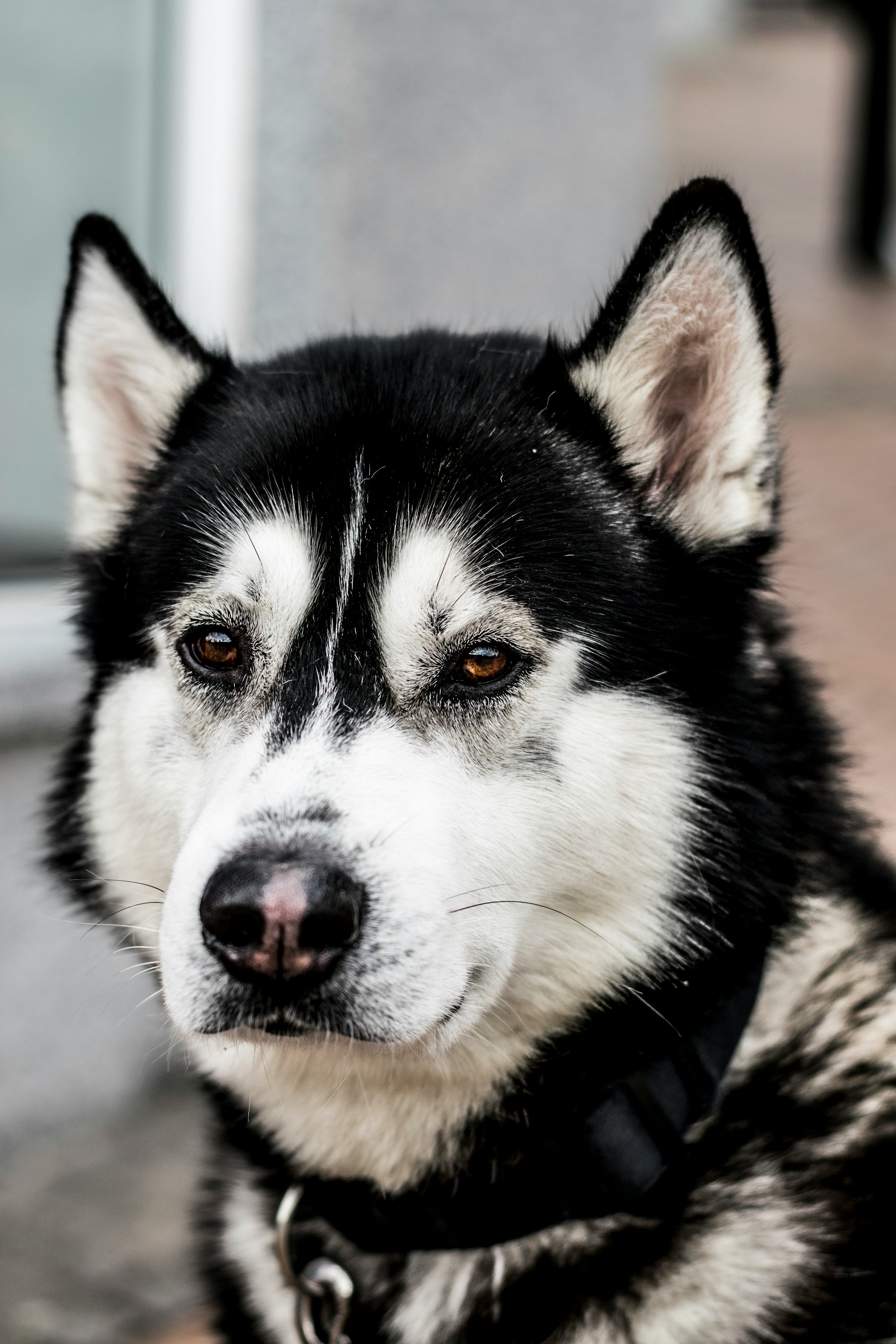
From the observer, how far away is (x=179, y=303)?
14.0 ft

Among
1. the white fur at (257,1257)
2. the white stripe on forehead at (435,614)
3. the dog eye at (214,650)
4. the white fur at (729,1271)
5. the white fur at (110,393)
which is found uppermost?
the white fur at (110,393)

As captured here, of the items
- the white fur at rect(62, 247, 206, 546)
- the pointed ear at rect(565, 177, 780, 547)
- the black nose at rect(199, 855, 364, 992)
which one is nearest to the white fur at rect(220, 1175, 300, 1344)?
the black nose at rect(199, 855, 364, 992)

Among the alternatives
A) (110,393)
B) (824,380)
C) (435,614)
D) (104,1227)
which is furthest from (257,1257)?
(824,380)

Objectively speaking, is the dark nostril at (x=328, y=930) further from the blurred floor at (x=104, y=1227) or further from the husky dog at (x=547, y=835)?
the blurred floor at (x=104, y=1227)

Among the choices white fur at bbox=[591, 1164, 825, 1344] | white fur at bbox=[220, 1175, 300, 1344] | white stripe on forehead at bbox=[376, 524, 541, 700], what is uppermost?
white stripe on forehead at bbox=[376, 524, 541, 700]

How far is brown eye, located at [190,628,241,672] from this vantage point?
2018mm

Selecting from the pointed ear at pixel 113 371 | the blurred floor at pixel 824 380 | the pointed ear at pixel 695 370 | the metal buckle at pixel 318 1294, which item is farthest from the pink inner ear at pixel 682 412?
the metal buckle at pixel 318 1294

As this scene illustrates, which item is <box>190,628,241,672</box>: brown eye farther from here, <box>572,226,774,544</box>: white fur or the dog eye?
<box>572,226,774,544</box>: white fur

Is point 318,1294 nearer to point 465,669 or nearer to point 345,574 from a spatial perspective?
point 465,669

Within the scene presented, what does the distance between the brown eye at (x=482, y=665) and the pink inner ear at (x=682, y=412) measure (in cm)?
40

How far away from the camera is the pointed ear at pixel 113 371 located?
7.50 ft

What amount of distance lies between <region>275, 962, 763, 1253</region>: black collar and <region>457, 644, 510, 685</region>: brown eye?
23.2 inches

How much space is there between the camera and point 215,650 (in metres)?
2.03

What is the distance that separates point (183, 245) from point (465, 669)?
291 centimetres
